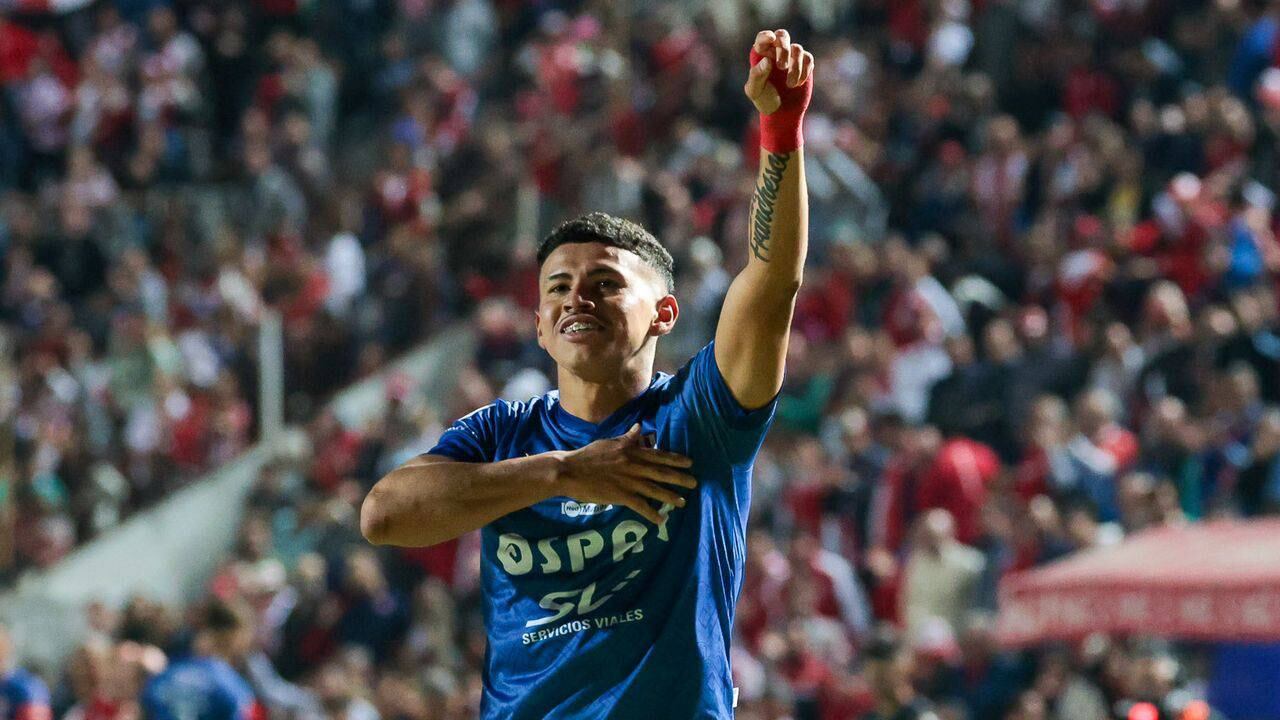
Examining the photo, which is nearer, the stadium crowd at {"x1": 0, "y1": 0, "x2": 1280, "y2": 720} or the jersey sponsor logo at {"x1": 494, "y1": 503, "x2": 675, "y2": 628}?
the jersey sponsor logo at {"x1": 494, "y1": 503, "x2": 675, "y2": 628}

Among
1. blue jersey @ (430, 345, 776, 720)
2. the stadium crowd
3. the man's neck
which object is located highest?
the stadium crowd

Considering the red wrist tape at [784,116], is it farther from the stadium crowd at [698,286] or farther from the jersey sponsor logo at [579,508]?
the stadium crowd at [698,286]

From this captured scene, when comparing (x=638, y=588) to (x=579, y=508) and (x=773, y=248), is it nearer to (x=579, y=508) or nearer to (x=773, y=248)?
(x=579, y=508)

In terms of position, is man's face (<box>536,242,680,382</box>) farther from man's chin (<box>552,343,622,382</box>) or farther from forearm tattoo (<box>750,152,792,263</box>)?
forearm tattoo (<box>750,152,792,263</box>)

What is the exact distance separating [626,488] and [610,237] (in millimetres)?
632

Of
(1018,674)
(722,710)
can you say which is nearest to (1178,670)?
(1018,674)

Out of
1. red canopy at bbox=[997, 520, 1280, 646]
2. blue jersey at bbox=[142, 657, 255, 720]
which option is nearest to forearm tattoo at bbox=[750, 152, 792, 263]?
red canopy at bbox=[997, 520, 1280, 646]

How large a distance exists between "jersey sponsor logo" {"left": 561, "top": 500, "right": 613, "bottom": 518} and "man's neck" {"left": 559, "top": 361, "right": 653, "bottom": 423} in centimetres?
26

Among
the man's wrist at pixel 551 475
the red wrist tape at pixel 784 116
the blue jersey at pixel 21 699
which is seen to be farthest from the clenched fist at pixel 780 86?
the blue jersey at pixel 21 699

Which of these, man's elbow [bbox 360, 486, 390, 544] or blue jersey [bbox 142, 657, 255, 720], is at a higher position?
blue jersey [bbox 142, 657, 255, 720]

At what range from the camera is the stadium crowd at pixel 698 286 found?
426 inches

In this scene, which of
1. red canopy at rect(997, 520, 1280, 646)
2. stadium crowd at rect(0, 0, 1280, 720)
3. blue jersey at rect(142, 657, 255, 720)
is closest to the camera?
red canopy at rect(997, 520, 1280, 646)

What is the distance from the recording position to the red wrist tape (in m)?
3.97

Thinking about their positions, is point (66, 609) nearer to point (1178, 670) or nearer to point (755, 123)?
point (755, 123)
